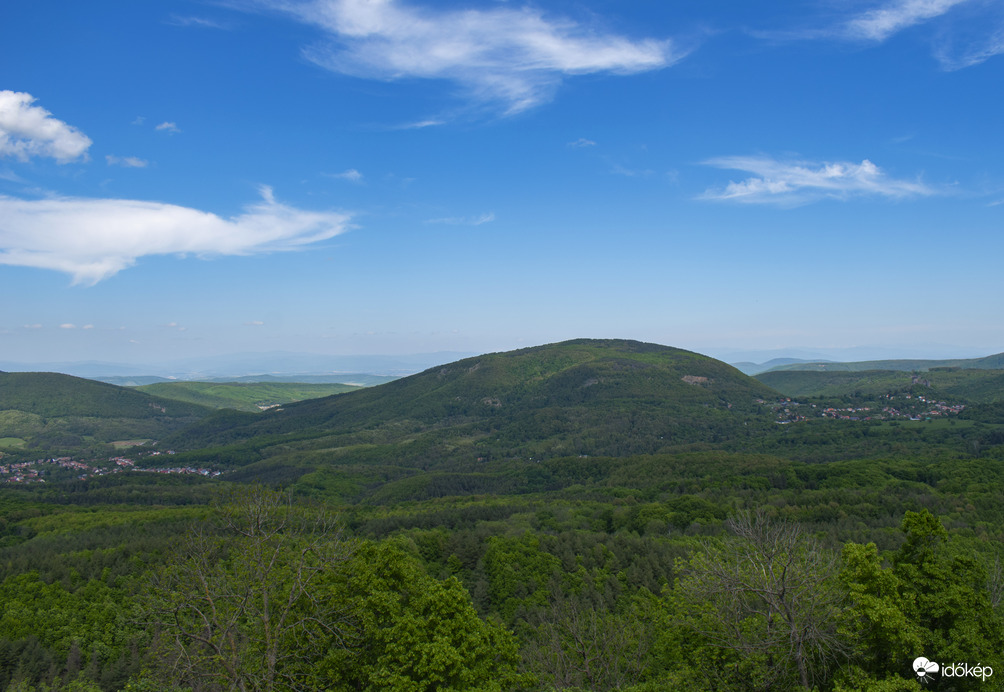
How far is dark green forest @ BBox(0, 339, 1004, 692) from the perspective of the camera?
19.2 meters

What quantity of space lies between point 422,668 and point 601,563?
1683 inches

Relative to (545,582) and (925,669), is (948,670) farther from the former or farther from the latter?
(545,582)

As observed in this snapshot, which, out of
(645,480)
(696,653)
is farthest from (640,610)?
(645,480)

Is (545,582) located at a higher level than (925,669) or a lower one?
lower

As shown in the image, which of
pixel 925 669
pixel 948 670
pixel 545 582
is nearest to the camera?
pixel 948 670

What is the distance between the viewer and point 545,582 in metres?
53.6

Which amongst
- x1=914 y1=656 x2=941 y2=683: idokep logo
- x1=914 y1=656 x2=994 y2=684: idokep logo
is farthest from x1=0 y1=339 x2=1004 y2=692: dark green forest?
x1=914 y1=656 x2=941 y2=683: idokep logo

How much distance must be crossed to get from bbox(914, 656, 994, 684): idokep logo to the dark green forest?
0.29ft

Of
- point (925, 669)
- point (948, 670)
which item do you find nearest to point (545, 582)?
point (925, 669)

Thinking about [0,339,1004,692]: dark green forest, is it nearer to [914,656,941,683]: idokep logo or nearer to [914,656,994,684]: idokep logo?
[914,656,994,684]: idokep logo

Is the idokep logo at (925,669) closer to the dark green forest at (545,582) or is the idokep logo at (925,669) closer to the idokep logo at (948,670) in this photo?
the idokep logo at (948,670)

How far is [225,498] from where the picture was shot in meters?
26.2

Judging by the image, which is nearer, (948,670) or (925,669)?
(948,670)

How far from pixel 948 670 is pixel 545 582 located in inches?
1545
